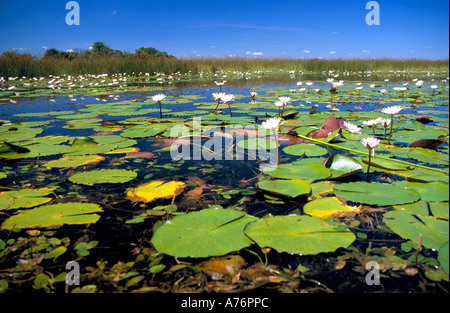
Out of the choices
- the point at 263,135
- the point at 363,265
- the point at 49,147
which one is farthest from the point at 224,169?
the point at 49,147

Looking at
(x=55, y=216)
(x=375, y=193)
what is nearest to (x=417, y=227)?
(x=375, y=193)

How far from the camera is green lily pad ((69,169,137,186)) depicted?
5.31 ft

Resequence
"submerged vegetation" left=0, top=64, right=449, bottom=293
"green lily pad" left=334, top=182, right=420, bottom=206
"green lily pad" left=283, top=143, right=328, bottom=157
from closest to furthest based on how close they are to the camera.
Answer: "submerged vegetation" left=0, top=64, right=449, bottom=293 < "green lily pad" left=334, top=182, right=420, bottom=206 < "green lily pad" left=283, top=143, right=328, bottom=157

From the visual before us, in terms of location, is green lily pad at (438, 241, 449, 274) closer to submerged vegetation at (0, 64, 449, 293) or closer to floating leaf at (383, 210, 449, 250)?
submerged vegetation at (0, 64, 449, 293)

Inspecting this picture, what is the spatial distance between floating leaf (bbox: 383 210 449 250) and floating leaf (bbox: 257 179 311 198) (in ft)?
1.28

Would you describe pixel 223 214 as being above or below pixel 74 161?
below

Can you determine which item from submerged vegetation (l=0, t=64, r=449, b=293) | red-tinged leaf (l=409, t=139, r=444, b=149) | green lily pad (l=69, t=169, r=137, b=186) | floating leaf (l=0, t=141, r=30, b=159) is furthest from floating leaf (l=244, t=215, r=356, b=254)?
floating leaf (l=0, t=141, r=30, b=159)

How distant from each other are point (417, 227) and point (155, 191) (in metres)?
1.26

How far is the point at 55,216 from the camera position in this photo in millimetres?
1236

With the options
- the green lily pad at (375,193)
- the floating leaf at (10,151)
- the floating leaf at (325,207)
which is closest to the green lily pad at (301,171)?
the green lily pad at (375,193)

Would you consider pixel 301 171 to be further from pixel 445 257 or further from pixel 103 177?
pixel 103 177

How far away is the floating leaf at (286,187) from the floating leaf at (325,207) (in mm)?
76

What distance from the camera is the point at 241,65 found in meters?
19.5

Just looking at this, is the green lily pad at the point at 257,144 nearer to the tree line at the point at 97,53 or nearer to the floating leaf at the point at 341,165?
the floating leaf at the point at 341,165
